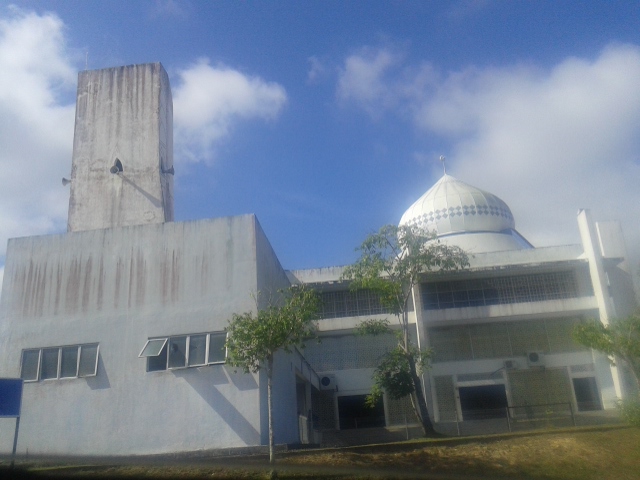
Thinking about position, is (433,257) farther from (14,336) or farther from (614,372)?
(14,336)

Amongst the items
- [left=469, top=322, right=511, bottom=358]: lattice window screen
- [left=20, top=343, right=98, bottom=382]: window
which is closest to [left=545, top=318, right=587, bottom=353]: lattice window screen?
[left=469, top=322, right=511, bottom=358]: lattice window screen

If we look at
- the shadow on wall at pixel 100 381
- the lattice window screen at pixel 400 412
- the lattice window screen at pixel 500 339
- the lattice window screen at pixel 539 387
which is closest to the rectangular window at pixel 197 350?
the shadow on wall at pixel 100 381

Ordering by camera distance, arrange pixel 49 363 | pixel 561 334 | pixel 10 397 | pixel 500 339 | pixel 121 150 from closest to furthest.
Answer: pixel 10 397 < pixel 49 363 < pixel 121 150 < pixel 561 334 < pixel 500 339

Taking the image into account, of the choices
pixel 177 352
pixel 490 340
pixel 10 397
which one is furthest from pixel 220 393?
pixel 490 340

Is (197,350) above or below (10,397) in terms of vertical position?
above

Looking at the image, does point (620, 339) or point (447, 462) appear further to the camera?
point (620, 339)

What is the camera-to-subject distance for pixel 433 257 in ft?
69.4

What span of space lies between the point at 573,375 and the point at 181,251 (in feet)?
58.5

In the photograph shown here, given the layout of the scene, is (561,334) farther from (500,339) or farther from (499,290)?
(499,290)

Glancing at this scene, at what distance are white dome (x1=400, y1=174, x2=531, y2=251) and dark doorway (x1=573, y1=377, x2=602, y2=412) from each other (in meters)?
7.30

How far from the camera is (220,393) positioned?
16922 mm

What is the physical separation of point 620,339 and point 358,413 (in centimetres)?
1174

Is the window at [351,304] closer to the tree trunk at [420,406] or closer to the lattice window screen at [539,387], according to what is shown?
the lattice window screen at [539,387]

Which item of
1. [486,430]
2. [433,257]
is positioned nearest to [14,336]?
[433,257]
